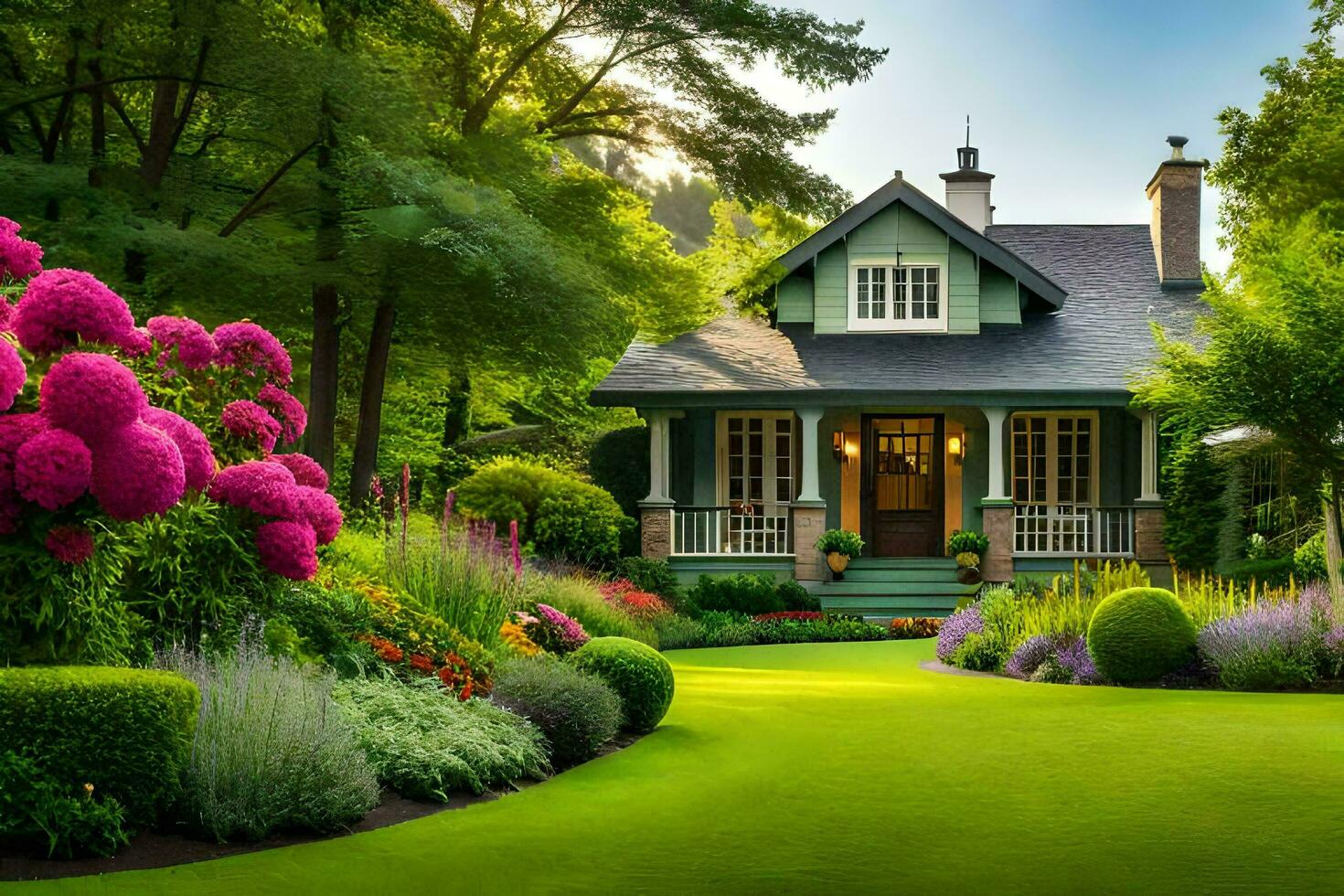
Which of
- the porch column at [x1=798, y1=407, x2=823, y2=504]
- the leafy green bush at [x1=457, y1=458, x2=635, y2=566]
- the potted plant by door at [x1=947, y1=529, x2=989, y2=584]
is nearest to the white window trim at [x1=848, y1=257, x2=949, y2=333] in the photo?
the porch column at [x1=798, y1=407, x2=823, y2=504]

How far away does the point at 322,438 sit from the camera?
19516 mm

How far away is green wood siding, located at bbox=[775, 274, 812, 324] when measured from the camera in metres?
24.1

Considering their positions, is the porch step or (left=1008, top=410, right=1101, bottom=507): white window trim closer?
the porch step

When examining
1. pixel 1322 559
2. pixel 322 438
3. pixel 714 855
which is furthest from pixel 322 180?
pixel 714 855

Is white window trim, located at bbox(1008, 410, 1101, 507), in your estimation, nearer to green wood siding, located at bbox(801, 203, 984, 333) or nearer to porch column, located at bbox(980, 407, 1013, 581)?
porch column, located at bbox(980, 407, 1013, 581)

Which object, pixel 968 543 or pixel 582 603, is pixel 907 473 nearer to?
pixel 968 543

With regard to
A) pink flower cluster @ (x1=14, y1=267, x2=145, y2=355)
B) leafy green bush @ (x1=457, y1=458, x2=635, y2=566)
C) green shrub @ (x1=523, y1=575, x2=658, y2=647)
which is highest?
pink flower cluster @ (x1=14, y1=267, x2=145, y2=355)

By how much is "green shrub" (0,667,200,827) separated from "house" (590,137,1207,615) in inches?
603

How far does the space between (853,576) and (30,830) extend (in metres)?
16.4

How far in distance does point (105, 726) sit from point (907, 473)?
18.2m

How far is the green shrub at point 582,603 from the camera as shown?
46.8ft

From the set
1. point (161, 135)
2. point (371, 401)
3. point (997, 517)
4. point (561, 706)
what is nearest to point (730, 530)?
point (997, 517)

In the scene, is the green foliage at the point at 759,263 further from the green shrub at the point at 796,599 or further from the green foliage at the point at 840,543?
the green shrub at the point at 796,599

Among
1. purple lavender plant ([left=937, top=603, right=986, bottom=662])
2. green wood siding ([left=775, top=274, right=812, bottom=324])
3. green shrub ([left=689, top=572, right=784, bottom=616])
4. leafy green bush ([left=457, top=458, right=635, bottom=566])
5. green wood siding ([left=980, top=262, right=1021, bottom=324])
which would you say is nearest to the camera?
purple lavender plant ([left=937, top=603, right=986, bottom=662])
